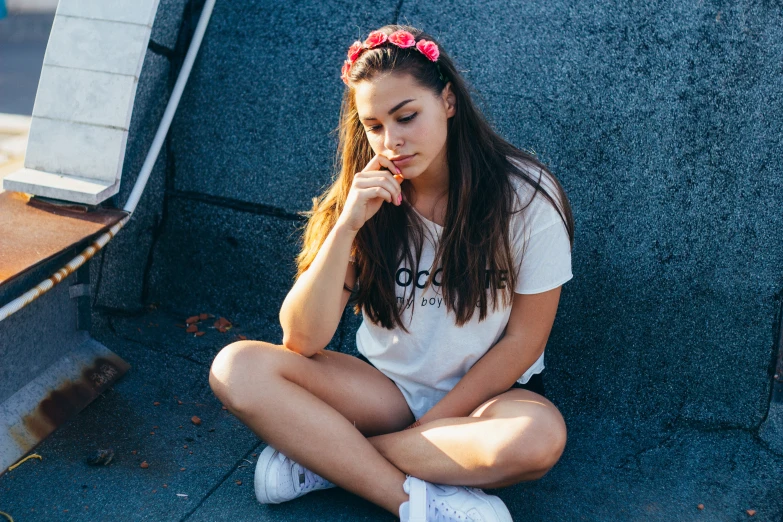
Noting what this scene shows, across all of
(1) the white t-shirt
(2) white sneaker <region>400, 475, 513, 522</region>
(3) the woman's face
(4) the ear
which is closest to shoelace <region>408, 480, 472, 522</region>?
(2) white sneaker <region>400, 475, 513, 522</region>

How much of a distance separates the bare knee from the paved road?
3605mm

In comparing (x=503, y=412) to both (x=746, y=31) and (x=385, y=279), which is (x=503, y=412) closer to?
(x=385, y=279)

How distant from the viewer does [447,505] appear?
202cm

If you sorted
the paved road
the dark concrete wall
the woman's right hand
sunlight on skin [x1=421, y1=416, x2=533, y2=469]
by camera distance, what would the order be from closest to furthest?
sunlight on skin [x1=421, y1=416, x2=533, y2=469]
the woman's right hand
the dark concrete wall
the paved road

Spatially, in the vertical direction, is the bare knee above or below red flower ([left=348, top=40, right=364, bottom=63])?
below

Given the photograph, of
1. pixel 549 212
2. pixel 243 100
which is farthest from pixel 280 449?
pixel 243 100

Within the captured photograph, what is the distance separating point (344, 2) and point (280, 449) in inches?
67.2

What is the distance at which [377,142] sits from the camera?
2.06 meters

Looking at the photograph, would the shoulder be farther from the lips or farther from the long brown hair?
the lips

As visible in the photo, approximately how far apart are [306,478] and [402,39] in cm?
124

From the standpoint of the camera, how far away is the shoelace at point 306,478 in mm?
2182

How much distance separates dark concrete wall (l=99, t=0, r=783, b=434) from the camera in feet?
8.33

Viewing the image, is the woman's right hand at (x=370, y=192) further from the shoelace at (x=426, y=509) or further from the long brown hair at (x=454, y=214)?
the shoelace at (x=426, y=509)

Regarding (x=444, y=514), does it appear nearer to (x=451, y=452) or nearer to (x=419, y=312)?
(x=451, y=452)
